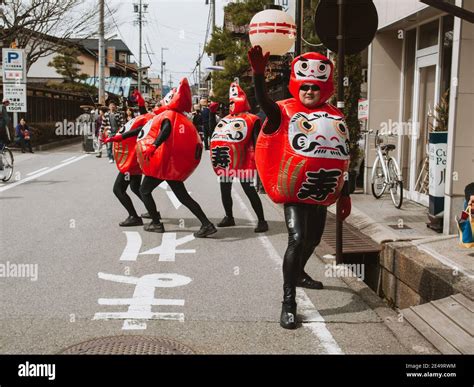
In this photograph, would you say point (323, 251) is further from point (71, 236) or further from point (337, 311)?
point (71, 236)

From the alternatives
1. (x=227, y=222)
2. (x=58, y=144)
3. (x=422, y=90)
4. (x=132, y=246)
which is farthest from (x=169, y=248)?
(x=58, y=144)

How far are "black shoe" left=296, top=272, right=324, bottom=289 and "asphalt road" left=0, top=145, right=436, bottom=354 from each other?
81mm

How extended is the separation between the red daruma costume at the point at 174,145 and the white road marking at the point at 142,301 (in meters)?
2.09

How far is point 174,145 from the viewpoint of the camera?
7918 mm

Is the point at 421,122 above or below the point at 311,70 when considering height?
below

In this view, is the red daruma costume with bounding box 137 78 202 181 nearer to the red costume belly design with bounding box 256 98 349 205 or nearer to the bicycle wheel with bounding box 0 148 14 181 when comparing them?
the red costume belly design with bounding box 256 98 349 205

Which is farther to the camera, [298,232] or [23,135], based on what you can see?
[23,135]

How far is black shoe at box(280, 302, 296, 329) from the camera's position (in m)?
4.60

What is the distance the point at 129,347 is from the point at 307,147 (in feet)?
6.68

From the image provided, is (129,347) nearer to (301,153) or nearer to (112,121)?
(301,153)

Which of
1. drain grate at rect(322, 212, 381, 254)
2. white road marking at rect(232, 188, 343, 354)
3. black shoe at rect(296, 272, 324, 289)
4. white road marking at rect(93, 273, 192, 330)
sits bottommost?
white road marking at rect(93, 273, 192, 330)

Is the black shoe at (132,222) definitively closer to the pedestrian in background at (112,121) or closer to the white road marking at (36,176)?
the white road marking at (36,176)

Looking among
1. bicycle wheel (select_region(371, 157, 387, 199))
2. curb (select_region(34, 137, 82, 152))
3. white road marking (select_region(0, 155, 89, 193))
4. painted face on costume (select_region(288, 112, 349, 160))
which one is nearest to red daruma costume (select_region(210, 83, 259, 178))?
bicycle wheel (select_region(371, 157, 387, 199))
